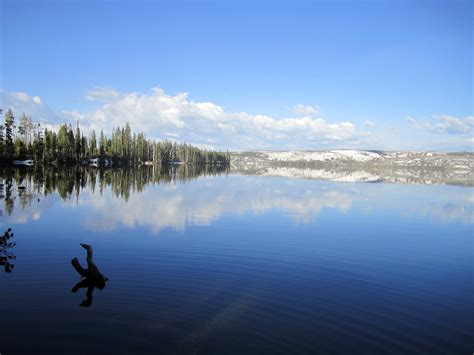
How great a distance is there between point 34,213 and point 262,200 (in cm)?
3199

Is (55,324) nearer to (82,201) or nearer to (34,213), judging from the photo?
(34,213)

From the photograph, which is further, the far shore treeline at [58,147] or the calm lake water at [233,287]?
the far shore treeline at [58,147]

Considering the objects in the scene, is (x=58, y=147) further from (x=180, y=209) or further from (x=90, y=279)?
(x=90, y=279)

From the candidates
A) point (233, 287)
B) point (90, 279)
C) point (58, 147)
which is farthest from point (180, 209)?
point (58, 147)

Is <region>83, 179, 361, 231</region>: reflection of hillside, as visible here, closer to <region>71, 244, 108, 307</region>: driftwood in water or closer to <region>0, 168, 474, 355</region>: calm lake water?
<region>0, 168, 474, 355</region>: calm lake water

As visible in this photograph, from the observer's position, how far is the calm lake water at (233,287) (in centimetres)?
1295

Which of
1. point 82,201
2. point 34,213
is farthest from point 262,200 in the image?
point 34,213

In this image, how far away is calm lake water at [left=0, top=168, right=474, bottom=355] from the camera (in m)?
13.0

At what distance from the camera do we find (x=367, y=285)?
65.9ft

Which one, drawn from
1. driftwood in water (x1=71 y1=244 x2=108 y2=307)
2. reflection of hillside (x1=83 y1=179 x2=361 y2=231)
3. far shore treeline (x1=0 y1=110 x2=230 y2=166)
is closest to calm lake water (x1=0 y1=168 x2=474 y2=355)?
driftwood in water (x1=71 y1=244 x2=108 y2=307)

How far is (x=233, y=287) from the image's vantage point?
60.7 ft

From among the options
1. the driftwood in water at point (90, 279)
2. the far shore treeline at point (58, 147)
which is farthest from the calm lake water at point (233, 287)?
the far shore treeline at point (58, 147)

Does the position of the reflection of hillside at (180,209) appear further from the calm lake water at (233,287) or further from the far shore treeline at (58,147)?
the far shore treeline at (58,147)

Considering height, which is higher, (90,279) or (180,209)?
(90,279)
